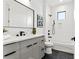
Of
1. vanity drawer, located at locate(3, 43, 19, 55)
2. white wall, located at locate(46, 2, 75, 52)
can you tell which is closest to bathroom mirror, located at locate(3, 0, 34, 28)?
vanity drawer, located at locate(3, 43, 19, 55)

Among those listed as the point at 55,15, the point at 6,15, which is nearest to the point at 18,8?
the point at 6,15

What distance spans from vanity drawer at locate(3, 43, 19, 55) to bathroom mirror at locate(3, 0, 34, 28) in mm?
747

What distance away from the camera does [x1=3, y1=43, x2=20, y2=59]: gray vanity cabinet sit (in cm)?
132

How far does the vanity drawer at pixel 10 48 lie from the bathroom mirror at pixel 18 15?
2.45ft

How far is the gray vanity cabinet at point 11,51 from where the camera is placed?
1.32 meters

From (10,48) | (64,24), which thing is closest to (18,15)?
(10,48)

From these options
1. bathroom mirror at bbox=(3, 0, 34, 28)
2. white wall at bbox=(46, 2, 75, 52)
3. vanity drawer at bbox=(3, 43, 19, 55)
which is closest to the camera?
vanity drawer at bbox=(3, 43, 19, 55)

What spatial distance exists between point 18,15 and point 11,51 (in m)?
1.37

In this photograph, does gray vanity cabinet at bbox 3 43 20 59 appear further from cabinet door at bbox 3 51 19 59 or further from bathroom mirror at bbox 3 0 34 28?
bathroom mirror at bbox 3 0 34 28

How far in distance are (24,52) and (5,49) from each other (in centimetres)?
61

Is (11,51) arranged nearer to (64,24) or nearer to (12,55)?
(12,55)

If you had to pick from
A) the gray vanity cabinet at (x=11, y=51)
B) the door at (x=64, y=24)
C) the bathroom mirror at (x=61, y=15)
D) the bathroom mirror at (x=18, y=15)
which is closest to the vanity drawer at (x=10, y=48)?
the gray vanity cabinet at (x=11, y=51)

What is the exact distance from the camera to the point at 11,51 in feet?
4.75

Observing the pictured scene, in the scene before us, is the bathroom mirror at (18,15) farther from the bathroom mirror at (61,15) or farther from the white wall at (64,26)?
the bathroom mirror at (61,15)
